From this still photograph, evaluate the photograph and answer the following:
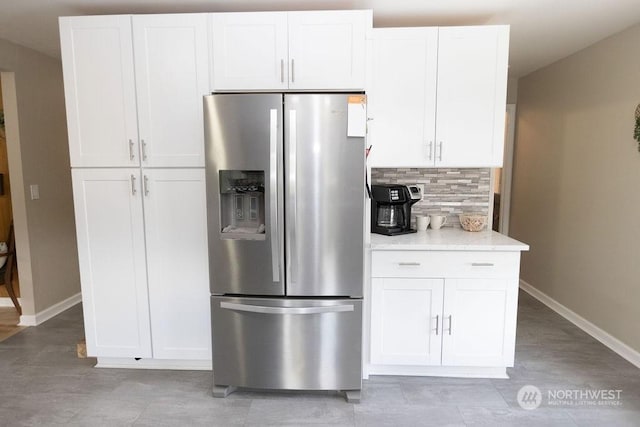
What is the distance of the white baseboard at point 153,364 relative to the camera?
252 cm

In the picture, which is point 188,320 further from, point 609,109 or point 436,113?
point 609,109

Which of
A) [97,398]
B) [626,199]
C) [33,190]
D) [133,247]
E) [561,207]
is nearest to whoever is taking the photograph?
[97,398]

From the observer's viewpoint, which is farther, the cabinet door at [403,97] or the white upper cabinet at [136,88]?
the cabinet door at [403,97]

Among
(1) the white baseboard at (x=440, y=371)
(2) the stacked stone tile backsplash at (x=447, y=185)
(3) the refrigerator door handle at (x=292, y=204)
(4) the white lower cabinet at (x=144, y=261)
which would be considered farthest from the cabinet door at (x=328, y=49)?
(1) the white baseboard at (x=440, y=371)

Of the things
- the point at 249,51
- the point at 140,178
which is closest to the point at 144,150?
the point at 140,178

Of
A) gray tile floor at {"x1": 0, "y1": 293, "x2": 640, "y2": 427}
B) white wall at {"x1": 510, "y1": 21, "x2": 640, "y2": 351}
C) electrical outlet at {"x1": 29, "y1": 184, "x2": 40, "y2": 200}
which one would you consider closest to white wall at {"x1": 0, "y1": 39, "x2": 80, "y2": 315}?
electrical outlet at {"x1": 29, "y1": 184, "x2": 40, "y2": 200}

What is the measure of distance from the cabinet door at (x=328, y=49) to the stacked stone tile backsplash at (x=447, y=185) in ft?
2.69

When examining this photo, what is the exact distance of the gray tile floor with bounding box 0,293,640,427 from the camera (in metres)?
2.03

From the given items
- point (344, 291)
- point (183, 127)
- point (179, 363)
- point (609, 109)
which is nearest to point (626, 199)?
point (609, 109)

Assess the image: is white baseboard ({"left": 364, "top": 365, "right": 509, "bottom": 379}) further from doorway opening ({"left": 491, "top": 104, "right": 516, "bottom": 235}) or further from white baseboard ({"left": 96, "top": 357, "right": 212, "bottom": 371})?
doorway opening ({"left": 491, "top": 104, "right": 516, "bottom": 235})

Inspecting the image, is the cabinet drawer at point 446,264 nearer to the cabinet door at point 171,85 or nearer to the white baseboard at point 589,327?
the white baseboard at point 589,327

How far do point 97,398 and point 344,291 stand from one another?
1.64 metres

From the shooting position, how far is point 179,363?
99.4 inches

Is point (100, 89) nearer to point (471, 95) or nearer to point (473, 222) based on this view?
point (471, 95)
